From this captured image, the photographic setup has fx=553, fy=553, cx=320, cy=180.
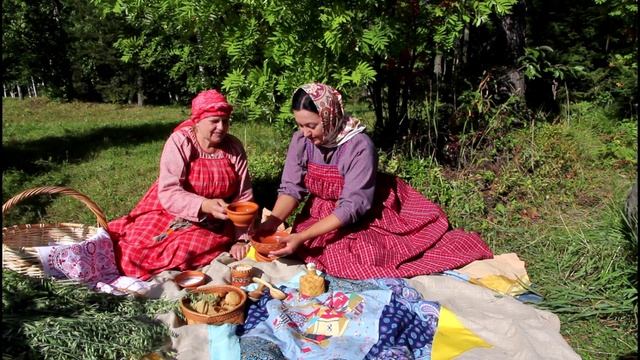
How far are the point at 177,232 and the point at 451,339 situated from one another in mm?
2111

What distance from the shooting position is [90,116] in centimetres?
1159

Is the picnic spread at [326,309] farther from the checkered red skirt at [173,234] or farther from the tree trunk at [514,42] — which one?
the tree trunk at [514,42]

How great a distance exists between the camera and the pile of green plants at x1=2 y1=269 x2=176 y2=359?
2.68 metres

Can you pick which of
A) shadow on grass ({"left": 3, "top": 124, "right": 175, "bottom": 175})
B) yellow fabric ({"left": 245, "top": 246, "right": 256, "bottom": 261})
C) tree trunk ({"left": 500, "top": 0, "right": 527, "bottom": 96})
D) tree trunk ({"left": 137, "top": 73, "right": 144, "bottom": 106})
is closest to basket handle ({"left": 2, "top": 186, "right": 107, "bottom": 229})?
yellow fabric ({"left": 245, "top": 246, "right": 256, "bottom": 261})

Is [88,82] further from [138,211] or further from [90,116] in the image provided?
[138,211]

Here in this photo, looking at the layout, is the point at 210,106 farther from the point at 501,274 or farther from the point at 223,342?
the point at 501,274

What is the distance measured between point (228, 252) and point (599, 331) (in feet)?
8.78

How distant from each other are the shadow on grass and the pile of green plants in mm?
4073

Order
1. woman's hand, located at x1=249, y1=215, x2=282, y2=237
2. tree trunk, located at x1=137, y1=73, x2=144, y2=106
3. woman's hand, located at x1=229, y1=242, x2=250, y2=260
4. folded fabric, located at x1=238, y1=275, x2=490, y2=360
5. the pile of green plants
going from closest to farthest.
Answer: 1. the pile of green plants
2. folded fabric, located at x1=238, y1=275, x2=490, y2=360
3. woman's hand, located at x1=249, y1=215, x2=282, y2=237
4. woman's hand, located at x1=229, y1=242, x2=250, y2=260
5. tree trunk, located at x1=137, y1=73, x2=144, y2=106

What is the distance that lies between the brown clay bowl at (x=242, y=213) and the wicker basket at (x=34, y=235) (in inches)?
41.9

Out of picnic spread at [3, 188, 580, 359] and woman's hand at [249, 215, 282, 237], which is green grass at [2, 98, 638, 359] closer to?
picnic spread at [3, 188, 580, 359]

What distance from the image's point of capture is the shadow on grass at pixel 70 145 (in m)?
7.06

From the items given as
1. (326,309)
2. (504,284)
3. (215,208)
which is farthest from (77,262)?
(504,284)

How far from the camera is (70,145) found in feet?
27.4
